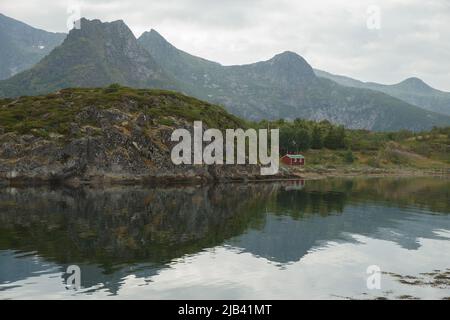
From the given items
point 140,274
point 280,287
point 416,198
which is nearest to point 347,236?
point 280,287

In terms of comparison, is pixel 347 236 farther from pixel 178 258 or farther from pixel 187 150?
pixel 187 150

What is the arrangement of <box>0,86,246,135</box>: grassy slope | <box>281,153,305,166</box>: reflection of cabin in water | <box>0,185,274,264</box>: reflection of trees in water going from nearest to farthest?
1. <box>0,185,274,264</box>: reflection of trees in water
2. <box>0,86,246,135</box>: grassy slope
3. <box>281,153,305,166</box>: reflection of cabin in water

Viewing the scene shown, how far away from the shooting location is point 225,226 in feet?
224

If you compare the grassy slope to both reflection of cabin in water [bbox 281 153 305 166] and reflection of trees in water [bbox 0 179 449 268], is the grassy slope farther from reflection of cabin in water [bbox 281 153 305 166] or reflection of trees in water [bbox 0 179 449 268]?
reflection of cabin in water [bbox 281 153 305 166]

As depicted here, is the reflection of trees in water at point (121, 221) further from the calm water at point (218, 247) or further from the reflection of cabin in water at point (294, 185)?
the reflection of cabin in water at point (294, 185)

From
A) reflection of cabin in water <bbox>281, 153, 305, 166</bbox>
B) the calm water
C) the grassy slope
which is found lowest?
the calm water

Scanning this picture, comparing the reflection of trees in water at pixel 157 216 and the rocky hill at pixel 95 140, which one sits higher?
the rocky hill at pixel 95 140

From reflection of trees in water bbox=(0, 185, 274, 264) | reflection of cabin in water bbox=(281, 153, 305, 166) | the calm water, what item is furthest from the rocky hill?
reflection of cabin in water bbox=(281, 153, 305, 166)

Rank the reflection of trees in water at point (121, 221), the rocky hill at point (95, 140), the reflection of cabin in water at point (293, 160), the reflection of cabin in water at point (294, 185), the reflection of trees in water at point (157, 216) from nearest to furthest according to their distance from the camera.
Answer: the reflection of trees in water at point (121, 221), the reflection of trees in water at point (157, 216), the rocky hill at point (95, 140), the reflection of cabin in water at point (294, 185), the reflection of cabin in water at point (293, 160)

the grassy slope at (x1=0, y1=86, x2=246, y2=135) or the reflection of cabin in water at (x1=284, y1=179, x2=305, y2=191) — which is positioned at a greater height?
the grassy slope at (x1=0, y1=86, x2=246, y2=135)

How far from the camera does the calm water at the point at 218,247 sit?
37344 mm

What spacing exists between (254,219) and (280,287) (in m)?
36.9

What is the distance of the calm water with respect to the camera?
1470 inches

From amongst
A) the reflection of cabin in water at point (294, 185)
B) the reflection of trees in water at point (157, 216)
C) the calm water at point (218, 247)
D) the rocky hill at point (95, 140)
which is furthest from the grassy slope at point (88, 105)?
the calm water at point (218, 247)
